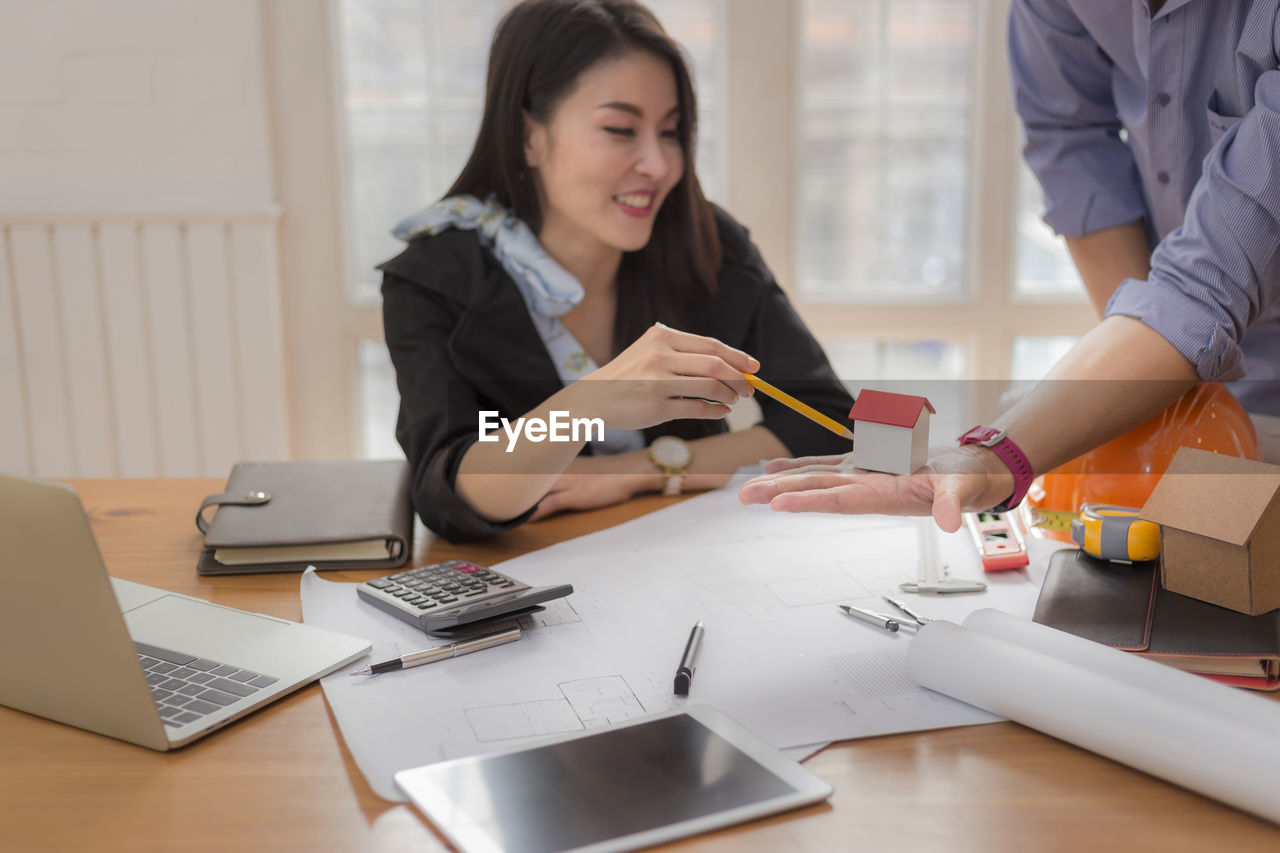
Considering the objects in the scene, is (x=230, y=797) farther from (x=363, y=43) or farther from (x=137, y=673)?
(x=363, y=43)

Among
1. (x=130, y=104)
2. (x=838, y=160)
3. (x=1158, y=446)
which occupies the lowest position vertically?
(x=1158, y=446)

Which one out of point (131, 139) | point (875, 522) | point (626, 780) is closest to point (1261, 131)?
point (875, 522)

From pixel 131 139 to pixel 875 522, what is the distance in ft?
8.04

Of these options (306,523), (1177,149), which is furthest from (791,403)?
(1177,149)

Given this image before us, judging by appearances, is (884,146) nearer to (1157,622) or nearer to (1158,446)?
(1158,446)

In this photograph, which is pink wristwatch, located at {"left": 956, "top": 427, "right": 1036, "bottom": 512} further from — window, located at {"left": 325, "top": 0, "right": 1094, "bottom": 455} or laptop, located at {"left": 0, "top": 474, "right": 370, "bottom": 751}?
window, located at {"left": 325, "top": 0, "right": 1094, "bottom": 455}

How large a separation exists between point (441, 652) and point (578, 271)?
2.98 feet

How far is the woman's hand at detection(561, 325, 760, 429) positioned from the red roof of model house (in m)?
0.11

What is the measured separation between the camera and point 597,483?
131cm

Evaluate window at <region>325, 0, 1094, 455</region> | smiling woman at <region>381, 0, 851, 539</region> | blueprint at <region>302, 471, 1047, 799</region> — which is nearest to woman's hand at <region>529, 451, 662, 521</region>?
smiling woman at <region>381, 0, 851, 539</region>

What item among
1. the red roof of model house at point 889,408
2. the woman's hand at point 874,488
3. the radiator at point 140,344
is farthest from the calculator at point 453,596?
the radiator at point 140,344

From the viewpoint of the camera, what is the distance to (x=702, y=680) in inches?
31.3

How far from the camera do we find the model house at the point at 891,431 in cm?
91

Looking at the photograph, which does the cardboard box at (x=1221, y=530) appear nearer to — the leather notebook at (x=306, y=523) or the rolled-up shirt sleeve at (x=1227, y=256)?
the rolled-up shirt sleeve at (x=1227, y=256)
